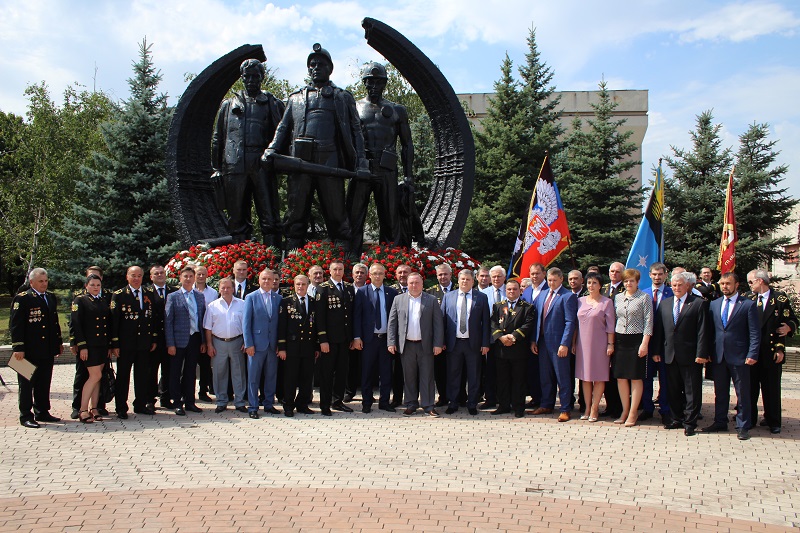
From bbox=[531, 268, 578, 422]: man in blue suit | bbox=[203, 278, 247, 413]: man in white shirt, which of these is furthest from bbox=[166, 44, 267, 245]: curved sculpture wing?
bbox=[531, 268, 578, 422]: man in blue suit

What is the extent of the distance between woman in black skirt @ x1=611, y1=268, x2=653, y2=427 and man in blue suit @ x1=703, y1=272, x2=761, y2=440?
0.64m

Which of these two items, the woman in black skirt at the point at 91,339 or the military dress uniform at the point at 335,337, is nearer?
the woman in black skirt at the point at 91,339

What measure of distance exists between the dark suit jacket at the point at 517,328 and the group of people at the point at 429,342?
2 cm

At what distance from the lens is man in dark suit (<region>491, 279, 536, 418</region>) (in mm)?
7539

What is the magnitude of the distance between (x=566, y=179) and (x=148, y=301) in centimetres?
1416

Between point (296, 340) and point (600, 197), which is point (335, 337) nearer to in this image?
point (296, 340)

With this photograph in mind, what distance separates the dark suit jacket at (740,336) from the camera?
6797mm

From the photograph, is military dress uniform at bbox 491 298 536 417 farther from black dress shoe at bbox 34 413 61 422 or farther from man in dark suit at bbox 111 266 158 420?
black dress shoe at bbox 34 413 61 422

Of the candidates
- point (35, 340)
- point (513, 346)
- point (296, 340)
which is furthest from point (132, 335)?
point (513, 346)

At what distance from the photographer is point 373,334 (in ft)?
Result: 26.2

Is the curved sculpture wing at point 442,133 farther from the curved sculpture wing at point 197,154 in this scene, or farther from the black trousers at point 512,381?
the black trousers at point 512,381

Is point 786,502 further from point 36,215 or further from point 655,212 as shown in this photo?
point 36,215

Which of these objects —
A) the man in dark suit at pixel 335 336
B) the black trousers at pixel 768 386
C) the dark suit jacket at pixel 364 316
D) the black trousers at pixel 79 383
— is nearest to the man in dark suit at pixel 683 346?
the black trousers at pixel 768 386

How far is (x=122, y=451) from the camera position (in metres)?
5.96
